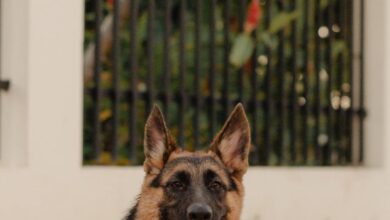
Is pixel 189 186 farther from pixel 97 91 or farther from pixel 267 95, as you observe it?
pixel 267 95

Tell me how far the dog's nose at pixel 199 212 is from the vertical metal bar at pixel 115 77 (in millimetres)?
2961

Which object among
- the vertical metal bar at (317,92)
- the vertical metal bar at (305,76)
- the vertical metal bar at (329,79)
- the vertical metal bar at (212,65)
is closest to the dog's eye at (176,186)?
the vertical metal bar at (212,65)

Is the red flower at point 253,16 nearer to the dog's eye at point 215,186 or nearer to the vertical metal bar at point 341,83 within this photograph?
the vertical metal bar at point 341,83

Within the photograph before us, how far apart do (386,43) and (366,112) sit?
73 centimetres

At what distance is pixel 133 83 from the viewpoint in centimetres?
998

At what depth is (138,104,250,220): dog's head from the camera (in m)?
7.11

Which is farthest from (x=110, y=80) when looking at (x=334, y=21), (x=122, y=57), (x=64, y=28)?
(x=334, y=21)

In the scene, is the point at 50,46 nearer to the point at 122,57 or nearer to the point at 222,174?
the point at 122,57

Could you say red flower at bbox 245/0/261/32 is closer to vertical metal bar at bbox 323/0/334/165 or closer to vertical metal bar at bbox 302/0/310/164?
vertical metal bar at bbox 302/0/310/164

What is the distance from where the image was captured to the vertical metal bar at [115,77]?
9859 millimetres

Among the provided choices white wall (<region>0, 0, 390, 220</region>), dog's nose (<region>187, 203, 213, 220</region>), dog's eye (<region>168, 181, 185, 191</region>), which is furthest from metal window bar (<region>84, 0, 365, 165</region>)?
dog's nose (<region>187, 203, 213, 220</region>)

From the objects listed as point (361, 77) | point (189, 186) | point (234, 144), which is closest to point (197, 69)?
point (361, 77)

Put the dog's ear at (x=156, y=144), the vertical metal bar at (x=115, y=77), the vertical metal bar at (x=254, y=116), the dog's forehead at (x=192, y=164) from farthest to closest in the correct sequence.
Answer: the vertical metal bar at (x=254, y=116), the vertical metal bar at (x=115, y=77), the dog's forehead at (x=192, y=164), the dog's ear at (x=156, y=144)

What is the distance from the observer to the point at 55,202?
9.17 meters
